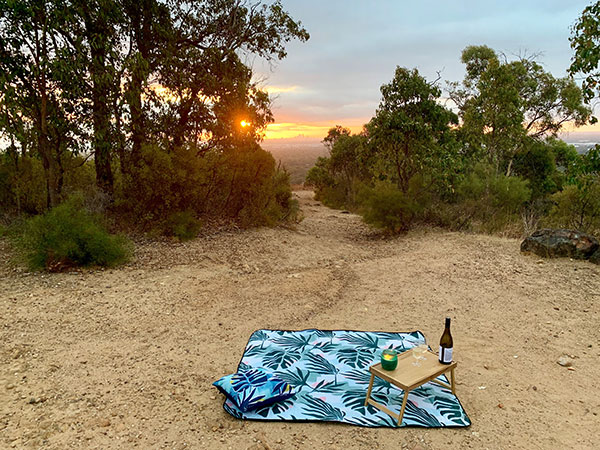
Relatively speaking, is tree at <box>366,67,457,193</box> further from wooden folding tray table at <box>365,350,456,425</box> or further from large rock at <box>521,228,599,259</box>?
wooden folding tray table at <box>365,350,456,425</box>

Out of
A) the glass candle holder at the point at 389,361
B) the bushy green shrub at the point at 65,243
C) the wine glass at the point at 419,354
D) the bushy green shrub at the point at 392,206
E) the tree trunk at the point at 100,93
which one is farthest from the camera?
the bushy green shrub at the point at 392,206

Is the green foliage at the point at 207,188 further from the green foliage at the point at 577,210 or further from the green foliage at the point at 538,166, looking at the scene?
the green foliage at the point at 538,166

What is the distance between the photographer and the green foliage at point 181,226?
6.83 m

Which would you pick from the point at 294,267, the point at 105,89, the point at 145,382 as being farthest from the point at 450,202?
the point at 145,382

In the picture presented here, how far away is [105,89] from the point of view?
6.40 meters

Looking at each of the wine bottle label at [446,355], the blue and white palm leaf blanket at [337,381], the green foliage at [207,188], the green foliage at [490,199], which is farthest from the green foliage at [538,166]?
the wine bottle label at [446,355]

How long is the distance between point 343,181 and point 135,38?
35.5 ft

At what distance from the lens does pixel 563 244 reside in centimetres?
579

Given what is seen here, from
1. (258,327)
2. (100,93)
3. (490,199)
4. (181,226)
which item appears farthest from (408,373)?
(490,199)

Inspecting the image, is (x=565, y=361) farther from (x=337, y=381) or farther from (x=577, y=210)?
(x=577, y=210)

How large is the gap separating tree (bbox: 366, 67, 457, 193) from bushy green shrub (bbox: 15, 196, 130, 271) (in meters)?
5.62

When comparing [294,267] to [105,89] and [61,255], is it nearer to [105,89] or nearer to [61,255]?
[61,255]

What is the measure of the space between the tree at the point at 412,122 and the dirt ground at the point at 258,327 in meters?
2.27

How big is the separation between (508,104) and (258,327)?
9032mm
